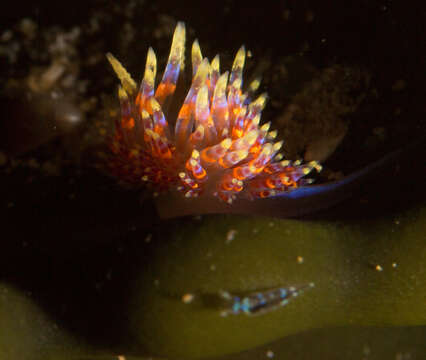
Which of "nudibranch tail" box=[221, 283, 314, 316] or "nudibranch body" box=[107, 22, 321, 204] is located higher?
"nudibranch body" box=[107, 22, 321, 204]

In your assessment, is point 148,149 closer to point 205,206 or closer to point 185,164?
point 185,164

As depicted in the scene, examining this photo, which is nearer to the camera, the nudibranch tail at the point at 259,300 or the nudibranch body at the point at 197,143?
the nudibranch tail at the point at 259,300

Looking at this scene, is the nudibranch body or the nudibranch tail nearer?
the nudibranch tail

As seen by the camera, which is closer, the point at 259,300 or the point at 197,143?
the point at 259,300

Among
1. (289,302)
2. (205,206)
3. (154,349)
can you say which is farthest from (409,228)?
(154,349)

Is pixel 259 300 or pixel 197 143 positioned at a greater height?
pixel 197 143
